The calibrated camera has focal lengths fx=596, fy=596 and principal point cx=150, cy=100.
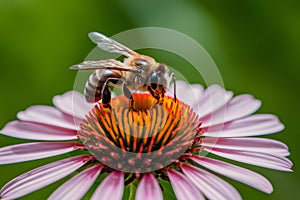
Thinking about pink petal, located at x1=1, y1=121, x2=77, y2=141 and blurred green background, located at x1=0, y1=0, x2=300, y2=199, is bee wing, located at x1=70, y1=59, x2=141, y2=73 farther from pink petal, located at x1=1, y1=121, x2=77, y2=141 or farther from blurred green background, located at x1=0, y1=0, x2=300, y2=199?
blurred green background, located at x1=0, y1=0, x2=300, y2=199

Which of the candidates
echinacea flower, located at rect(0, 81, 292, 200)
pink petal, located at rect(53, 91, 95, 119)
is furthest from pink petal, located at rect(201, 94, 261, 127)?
pink petal, located at rect(53, 91, 95, 119)

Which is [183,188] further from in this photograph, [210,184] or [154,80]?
[154,80]

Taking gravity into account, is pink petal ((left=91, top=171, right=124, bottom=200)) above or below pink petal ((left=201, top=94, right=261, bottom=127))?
below

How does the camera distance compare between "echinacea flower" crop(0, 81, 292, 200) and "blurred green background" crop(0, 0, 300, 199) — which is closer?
"echinacea flower" crop(0, 81, 292, 200)

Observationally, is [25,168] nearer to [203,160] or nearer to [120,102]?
[120,102]

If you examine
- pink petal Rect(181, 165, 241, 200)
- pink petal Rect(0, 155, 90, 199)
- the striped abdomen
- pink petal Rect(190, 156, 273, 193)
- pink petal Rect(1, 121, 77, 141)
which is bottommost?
pink petal Rect(0, 155, 90, 199)

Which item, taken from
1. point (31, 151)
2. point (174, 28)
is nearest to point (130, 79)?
point (31, 151)

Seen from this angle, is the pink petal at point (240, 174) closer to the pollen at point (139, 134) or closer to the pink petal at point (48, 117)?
the pollen at point (139, 134)
